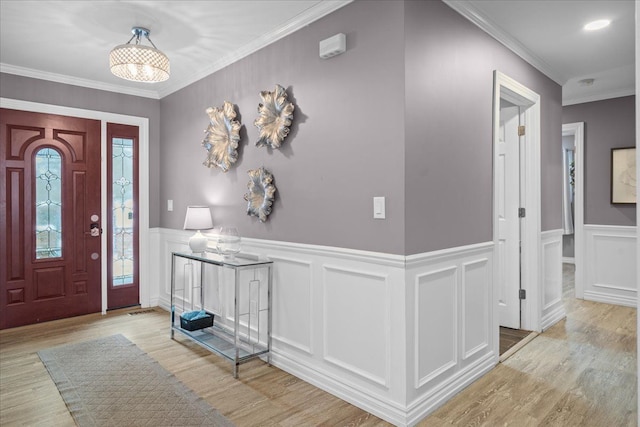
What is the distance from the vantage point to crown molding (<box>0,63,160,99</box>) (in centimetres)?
371

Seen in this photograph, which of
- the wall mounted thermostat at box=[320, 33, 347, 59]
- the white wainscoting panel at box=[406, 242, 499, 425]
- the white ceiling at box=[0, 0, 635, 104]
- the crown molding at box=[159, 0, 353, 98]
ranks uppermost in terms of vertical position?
the white ceiling at box=[0, 0, 635, 104]

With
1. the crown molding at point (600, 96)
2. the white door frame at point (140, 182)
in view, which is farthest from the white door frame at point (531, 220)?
the white door frame at point (140, 182)

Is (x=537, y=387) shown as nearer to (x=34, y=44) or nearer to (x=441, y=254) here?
(x=441, y=254)

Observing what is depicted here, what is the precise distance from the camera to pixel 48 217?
395cm

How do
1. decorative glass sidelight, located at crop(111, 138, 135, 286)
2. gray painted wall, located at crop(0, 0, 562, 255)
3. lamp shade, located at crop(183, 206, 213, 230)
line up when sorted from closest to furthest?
gray painted wall, located at crop(0, 0, 562, 255)
lamp shade, located at crop(183, 206, 213, 230)
decorative glass sidelight, located at crop(111, 138, 135, 286)

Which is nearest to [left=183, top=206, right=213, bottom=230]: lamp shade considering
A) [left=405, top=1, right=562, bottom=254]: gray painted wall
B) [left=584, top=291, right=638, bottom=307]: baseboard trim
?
[left=405, top=1, right=562, bottom=254]: gray painted wall

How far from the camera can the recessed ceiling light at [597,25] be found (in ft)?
9.32

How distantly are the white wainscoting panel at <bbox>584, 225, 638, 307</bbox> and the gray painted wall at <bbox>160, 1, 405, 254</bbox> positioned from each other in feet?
12.5

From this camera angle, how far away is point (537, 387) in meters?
2.58

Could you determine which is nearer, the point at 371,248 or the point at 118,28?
the point at 371,248

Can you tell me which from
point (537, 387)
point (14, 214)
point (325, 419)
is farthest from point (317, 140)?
point (14, 214)

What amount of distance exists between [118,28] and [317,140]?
1.70 meters

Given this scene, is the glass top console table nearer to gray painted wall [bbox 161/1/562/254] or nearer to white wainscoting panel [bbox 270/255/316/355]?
white wainscoting panel [bbox 270/255/316/355]

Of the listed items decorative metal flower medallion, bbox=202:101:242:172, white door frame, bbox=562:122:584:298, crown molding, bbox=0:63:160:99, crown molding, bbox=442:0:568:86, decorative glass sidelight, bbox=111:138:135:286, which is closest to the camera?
crown molding, bbox=442:0:568:86
